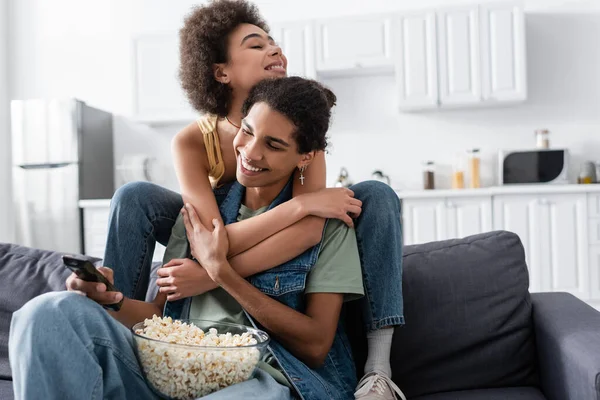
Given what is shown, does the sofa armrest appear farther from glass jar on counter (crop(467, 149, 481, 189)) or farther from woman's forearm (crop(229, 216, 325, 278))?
glass jar on counter (crop(467, 149, 481, 189))

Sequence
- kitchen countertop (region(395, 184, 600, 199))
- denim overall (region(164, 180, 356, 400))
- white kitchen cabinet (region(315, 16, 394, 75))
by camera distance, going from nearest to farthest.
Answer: denim overall (region(164, 180, 356, 400))
kitchen countertop (region(395, 184, 600, 199))
white kitchen cabinet (region(315, 16, 394, 75))

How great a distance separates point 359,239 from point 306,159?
227 mm

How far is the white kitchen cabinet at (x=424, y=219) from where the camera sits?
12.6 ft

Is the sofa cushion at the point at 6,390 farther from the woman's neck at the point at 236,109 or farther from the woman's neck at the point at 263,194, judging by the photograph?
the woman's neck at the point at 236,109

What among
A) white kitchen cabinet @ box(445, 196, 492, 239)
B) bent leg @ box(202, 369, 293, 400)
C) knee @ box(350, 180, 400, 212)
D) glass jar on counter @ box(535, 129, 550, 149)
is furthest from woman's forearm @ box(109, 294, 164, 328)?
glass jar on counter @ box(535, 129, 550, 149)

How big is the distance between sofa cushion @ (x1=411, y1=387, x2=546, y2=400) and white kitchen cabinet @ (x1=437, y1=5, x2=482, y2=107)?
9.70 feet

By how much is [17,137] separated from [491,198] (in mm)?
3359

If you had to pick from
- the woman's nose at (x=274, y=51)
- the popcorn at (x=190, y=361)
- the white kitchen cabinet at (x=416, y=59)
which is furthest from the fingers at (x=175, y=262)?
the white kitchen cabinet at (x=416, y=59)

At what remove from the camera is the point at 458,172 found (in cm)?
416

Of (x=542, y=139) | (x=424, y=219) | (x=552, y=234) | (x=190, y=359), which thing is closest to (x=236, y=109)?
(x=190, y=359)

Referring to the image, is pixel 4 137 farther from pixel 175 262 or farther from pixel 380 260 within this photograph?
pixel 380 260

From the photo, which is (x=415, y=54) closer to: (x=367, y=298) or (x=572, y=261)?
(x=572, y=261)

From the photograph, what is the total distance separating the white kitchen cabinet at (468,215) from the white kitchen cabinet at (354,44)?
1.08 m

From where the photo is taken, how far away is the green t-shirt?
1.26m
